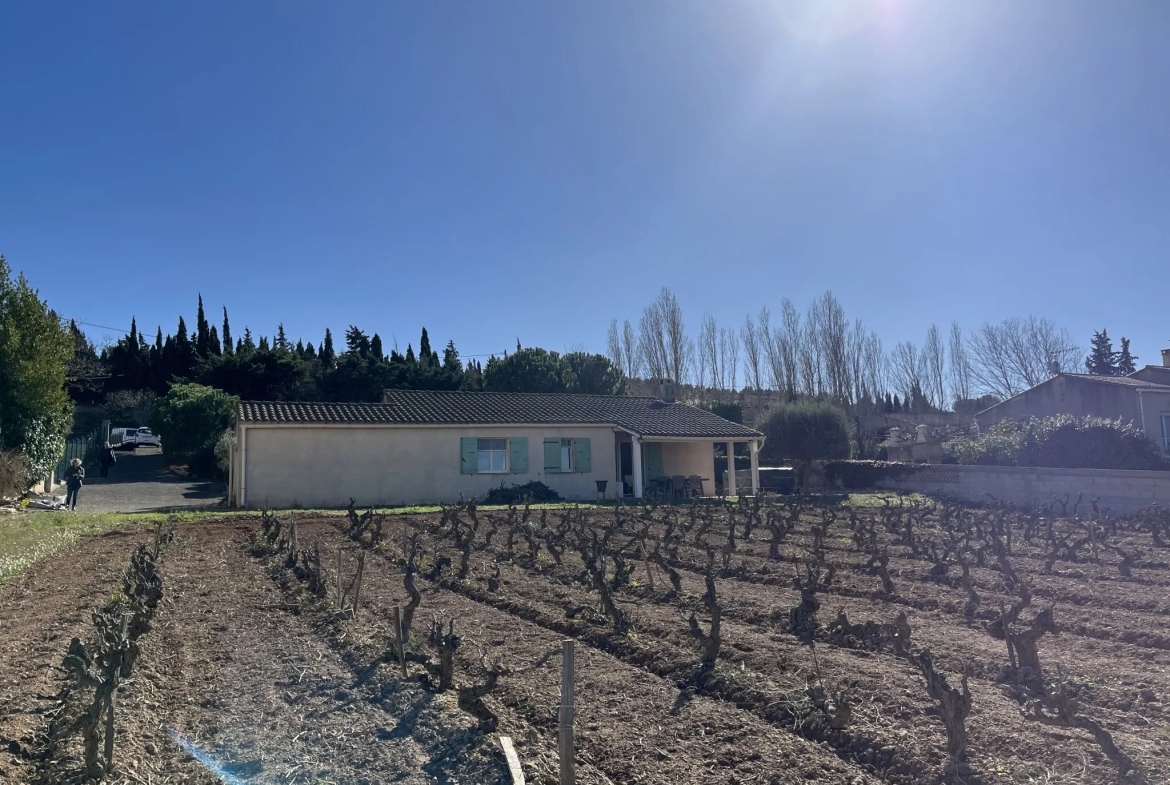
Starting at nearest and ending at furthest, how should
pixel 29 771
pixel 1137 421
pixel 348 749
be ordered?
pixel 29 771, pixel 348 749, pixel 1137 421

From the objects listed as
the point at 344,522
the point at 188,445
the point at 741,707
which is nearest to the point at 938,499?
the point at 344,522

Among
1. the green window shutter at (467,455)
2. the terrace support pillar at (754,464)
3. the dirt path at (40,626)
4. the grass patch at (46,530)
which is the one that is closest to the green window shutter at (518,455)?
the green window shutter at (467,455)

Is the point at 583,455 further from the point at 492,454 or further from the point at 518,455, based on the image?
the point at 492,454

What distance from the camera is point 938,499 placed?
2288 cm

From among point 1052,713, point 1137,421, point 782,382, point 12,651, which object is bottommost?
point 1052,713

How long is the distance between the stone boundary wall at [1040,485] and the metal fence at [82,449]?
27.4 m

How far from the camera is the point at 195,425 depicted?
3416 cm

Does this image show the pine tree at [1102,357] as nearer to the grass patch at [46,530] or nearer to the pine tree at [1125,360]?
the pine tree at [1125,360]

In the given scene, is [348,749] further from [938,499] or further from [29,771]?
[938,499]

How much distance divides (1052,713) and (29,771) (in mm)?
6009

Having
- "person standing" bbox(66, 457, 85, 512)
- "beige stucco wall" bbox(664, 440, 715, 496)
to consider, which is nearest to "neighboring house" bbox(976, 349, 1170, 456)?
"beige stucco wall" bbox(664, 440, 715, 496)

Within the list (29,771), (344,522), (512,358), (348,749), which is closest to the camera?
(29,771)

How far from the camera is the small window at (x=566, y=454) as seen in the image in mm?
24391

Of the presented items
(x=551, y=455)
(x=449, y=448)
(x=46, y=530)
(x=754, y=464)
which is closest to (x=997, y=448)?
(x=754, y=464)
